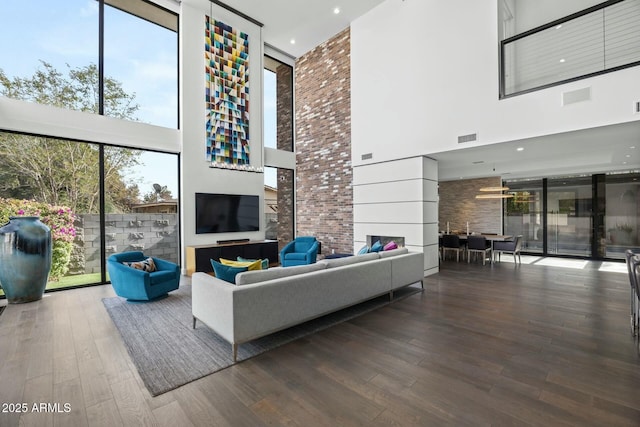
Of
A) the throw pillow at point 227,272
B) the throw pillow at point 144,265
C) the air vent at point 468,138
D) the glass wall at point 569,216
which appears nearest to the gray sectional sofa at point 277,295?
the throw pillow at point 227,272

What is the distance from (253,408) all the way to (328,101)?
792cm

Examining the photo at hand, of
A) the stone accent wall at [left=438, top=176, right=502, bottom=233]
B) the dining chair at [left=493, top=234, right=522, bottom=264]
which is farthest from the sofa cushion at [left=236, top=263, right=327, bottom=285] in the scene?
the stone accent wall at [left=438, top=176, right=502, bottom=233]

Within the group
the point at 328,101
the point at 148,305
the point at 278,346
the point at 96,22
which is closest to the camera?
the point at 278,346

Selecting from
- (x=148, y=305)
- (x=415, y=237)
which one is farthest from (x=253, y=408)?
(x=415, y=237)

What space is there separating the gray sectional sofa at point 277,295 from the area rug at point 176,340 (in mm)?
190

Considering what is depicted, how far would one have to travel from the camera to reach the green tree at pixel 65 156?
15.7ft

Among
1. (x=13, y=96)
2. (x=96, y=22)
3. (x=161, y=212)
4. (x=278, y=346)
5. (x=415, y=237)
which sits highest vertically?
(x=96, y=22)

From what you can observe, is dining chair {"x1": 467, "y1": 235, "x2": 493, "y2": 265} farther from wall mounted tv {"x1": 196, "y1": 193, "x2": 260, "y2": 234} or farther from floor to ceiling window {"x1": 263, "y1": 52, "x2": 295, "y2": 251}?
wall mounted tv {"x1": 196, "y1": 193, "x2": 260, "y2": 234}

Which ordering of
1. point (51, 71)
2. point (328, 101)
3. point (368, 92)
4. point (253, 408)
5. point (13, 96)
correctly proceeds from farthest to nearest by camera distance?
point (328, 101)
point (368, 92)
point (51, 71)
point (13, 96)
point (253, 408)

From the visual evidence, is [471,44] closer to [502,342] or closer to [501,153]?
[501,153]

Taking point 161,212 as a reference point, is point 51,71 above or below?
above

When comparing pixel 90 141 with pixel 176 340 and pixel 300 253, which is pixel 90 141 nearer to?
pixel 176 340

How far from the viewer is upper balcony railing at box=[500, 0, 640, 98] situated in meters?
4.34

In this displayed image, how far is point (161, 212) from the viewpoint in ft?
20.7
